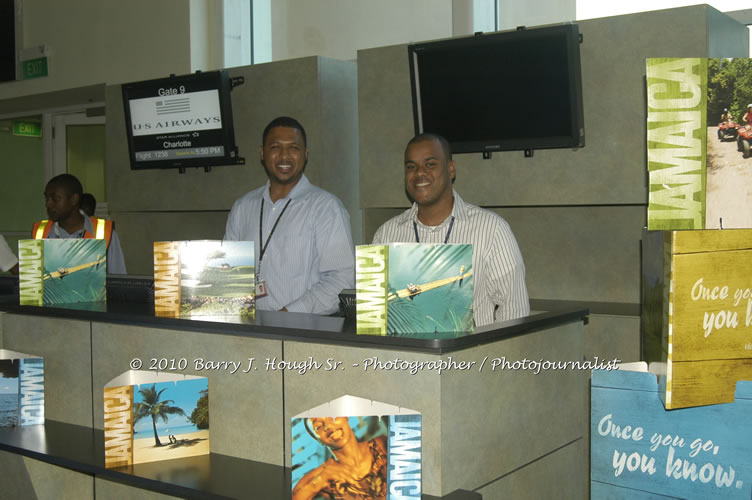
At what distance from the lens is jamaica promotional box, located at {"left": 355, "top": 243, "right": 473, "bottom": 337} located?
5.51ft

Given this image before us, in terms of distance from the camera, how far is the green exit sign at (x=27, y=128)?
782 cm

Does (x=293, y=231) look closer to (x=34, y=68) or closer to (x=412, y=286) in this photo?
(x=412, y=286)

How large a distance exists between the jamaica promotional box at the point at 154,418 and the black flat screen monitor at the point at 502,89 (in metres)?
2.52

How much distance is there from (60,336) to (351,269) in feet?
3.65

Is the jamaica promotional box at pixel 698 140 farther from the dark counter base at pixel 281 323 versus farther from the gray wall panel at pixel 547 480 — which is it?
the gray wall panel at pixel 547 480

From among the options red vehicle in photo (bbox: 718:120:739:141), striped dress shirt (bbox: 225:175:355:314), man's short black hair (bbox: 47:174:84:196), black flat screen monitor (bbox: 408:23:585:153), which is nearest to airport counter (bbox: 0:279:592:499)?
red vehicle in photo (bbox: 718:120:739:141)

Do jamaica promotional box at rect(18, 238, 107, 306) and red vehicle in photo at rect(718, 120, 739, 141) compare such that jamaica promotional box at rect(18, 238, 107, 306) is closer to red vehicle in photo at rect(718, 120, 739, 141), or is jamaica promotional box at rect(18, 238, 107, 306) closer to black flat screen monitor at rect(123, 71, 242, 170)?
red vehicle in photo at rect(718, 120, 739, 141)

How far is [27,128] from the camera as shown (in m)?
7.85

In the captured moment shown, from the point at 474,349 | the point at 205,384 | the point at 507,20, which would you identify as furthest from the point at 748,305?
the point at 507,20

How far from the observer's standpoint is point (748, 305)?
1.54 meters

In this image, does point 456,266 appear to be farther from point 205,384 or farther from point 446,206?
point 446,206

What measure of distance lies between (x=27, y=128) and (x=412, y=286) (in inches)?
285

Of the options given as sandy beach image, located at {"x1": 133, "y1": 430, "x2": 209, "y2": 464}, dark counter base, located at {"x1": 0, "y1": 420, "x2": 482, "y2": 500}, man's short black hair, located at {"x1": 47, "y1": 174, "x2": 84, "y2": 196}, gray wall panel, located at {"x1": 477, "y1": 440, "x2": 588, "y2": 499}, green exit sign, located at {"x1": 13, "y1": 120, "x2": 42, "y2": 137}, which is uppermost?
green exit sign, located at {"x1": 13, "y1": 120, "x2": 42, "y2": 137}

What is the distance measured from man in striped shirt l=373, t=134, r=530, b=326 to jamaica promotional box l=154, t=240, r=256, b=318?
81cm
